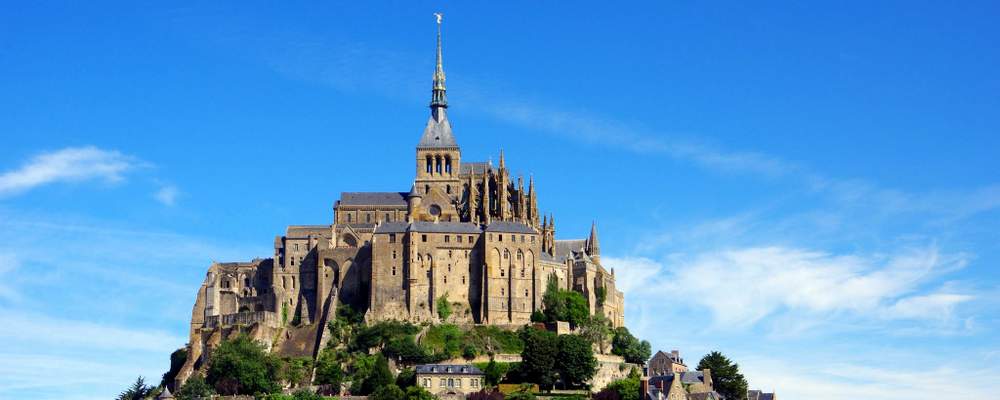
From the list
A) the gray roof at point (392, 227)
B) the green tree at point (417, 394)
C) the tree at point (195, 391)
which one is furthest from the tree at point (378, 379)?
the gray roof at point (392, 227)

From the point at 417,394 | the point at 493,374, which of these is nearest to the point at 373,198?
the point at 493,374

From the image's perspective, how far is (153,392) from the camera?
124 metres

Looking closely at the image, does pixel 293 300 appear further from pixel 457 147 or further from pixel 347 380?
pixel 457 147

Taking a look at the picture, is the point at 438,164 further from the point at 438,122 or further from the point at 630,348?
the point at 630,348

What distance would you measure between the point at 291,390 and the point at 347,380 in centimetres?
446

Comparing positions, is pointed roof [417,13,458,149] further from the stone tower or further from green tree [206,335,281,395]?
green tree [206,335,281,395]

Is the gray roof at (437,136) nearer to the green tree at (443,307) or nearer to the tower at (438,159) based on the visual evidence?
the tower at (438,159)

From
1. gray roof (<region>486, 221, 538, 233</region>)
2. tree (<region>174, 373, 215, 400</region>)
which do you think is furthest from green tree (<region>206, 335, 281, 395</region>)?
gray roof (<region>486, 221, 538, 233</region>)

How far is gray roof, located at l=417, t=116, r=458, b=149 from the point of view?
139250 millimetres

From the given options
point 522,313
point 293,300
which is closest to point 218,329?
point 293,300

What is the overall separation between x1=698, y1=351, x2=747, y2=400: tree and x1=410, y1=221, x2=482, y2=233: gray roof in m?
22.1

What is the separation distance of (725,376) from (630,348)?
8722 mm

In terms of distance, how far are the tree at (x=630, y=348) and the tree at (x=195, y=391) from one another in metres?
33.4

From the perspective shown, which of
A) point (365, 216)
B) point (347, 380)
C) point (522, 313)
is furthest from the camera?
point (365, 216)
